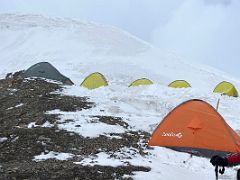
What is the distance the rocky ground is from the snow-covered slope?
0.49 m

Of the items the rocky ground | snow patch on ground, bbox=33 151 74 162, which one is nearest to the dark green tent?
the rocky ground

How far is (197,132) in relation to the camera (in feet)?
36.7

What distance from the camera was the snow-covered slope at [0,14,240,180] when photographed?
490 inches

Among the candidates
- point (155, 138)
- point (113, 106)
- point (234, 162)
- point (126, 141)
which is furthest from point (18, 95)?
point (234, 162)

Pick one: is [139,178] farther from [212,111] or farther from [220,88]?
[220,88]

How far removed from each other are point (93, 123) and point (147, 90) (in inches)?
342

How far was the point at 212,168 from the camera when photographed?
11789 millimetres

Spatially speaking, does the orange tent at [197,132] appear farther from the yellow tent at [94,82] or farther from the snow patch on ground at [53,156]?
the yellow tent at [94,82]

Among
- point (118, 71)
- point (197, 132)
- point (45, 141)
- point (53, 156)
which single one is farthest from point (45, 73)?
point (118, 71)

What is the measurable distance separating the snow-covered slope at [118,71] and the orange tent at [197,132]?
0.68 metres

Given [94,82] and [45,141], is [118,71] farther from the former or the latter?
[45,141]

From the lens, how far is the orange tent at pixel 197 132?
10.9 m

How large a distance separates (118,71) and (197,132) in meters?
35.1

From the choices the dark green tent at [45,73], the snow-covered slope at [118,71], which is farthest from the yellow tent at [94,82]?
the dark green tent at [45,73]
